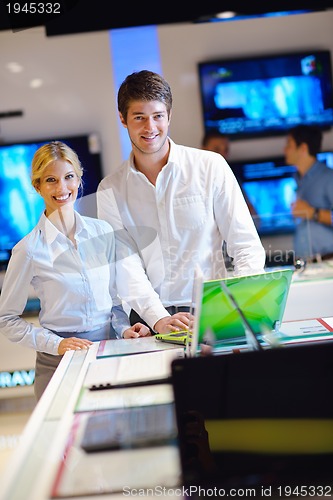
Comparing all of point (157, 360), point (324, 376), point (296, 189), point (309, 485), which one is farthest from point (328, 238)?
point (309, 485)

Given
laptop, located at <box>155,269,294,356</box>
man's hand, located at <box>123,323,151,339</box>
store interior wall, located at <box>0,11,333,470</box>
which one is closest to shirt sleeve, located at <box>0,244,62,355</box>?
man's hand, located at <box>123,323,151,339</box>

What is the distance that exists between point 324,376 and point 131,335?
132 cm

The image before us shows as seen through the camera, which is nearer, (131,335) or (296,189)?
(131,335)

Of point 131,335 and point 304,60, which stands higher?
point 304,60

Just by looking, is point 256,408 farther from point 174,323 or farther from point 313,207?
point 313,207

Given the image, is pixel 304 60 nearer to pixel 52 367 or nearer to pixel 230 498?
pixel 52 367

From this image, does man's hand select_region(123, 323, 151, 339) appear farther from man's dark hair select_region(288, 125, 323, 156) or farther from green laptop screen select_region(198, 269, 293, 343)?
man's dark hair select_region(288, 125, 323, 156)

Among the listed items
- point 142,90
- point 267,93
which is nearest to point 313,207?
point 267,93

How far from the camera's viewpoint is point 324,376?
5.16ft

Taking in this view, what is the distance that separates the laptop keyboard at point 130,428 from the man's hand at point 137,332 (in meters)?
0.96

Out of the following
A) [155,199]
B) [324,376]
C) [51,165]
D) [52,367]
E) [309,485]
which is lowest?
[52,367]

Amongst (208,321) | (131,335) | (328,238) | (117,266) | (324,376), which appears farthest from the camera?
(328,238)

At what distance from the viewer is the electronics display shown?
4105mm

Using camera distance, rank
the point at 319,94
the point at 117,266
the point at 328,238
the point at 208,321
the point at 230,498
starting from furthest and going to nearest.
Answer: the point at 319,94, the point at 328,238, the point at 117,266, the point at 208,321, the point at 230,498
